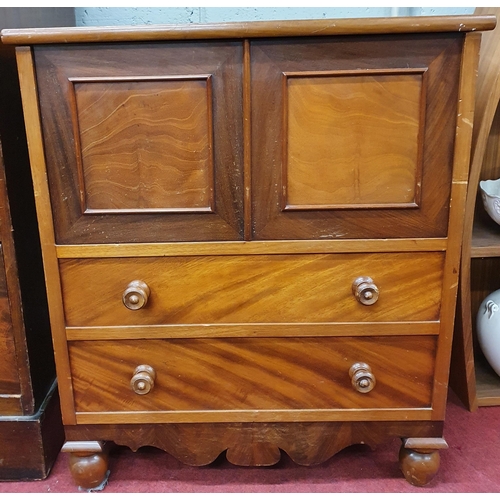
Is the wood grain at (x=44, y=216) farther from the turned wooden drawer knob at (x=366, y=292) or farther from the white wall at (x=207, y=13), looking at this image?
the white wall at (x=207, y=13)

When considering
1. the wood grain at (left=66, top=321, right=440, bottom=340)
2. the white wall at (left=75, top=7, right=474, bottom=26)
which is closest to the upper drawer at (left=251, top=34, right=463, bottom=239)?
the wood grain at (left=66, top=321, right=440, bottom=340)

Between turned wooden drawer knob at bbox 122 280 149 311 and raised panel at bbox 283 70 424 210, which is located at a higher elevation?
raised panel at bbox 283 70 424 210

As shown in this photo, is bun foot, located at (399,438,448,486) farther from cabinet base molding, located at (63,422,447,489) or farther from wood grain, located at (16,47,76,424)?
wood grain, located at (16,47,76,424)

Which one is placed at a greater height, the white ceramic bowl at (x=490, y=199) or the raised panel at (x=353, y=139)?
the raised panel at (x=353, y=139)

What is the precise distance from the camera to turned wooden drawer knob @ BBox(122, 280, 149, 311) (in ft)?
2.95

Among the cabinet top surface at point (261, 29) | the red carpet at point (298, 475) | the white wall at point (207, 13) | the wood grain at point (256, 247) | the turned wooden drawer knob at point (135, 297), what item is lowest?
the red carpet at point (298, 475)

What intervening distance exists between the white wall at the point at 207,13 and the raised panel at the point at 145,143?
68 cm

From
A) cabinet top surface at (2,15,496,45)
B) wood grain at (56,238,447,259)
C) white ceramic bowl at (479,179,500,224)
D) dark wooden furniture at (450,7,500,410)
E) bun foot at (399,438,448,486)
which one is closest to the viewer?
cabinet top surface at (2,15,496,45)

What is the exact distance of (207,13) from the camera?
1.40 meters

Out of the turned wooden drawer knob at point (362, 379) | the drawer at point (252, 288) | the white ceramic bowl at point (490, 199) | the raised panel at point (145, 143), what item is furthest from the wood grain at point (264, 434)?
the white ceramic bowl at point (490, 199)

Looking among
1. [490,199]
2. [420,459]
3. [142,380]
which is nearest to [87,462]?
[142,380]

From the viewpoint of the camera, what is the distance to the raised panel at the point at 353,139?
32.6 inches

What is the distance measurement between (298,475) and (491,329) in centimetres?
64

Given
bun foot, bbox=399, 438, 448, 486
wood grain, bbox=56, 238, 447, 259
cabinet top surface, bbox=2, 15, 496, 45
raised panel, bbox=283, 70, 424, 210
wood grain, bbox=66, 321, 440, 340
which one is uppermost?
cabinet top surface, bbox=2, 15, 496, 45
